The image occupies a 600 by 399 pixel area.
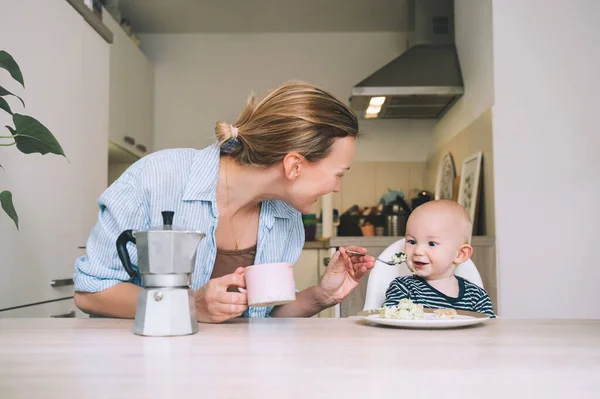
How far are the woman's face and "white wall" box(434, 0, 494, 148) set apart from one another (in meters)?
1.28

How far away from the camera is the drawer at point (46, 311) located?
6.46 ft

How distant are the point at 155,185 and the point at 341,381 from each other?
0.80 metres

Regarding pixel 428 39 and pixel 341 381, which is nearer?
pixel 341 381

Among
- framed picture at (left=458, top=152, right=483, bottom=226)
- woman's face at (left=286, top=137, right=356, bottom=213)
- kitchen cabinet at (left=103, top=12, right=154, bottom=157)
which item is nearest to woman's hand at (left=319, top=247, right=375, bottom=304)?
woman's face at (left=286, top=137, right=356, bottom=213)

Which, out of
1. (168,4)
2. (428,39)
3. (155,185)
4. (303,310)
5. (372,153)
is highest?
(168,4)

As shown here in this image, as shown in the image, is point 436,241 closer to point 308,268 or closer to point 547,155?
point 547,155

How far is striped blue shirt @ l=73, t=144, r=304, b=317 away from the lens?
1262 millimetres

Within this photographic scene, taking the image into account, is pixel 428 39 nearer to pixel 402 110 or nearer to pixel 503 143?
pixel 402 110

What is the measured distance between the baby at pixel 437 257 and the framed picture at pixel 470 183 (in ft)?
3.18

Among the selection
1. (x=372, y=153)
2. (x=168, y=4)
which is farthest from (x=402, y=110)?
(x=168, y=4)

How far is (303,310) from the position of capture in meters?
1.46

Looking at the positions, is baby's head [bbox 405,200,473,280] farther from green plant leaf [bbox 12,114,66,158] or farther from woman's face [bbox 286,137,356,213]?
green plant leaf [bbox 12,114,66,158]

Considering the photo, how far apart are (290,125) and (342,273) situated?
0.35 m

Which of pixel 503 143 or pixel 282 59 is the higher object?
pixel 282 59
